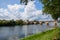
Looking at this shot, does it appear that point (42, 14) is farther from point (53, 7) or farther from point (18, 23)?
point (18, 23)

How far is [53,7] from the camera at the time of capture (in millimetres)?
33406

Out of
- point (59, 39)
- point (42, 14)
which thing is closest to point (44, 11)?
point (42, 14)

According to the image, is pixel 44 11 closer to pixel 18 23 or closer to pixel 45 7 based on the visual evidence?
pixel 45 7

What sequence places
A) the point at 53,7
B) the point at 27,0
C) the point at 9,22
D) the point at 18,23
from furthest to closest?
1. the point at 18,23
2. the point at 9,22
3. the point at 53,7
4. the point at 27,0

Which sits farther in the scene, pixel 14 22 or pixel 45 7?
pixel 14 22

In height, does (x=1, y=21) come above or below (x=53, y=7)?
below

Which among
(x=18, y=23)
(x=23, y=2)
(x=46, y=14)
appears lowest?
(x=18, y=23)

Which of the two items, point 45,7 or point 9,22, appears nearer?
point 45,7

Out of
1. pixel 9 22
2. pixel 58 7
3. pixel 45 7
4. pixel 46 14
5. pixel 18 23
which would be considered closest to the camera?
pixel 58 7

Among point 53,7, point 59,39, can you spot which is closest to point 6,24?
point 53,7

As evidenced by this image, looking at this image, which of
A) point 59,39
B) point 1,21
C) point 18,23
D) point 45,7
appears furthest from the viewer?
point 18,23

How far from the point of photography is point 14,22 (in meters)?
129

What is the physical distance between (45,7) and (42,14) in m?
2.62

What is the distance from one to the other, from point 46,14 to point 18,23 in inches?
3664
